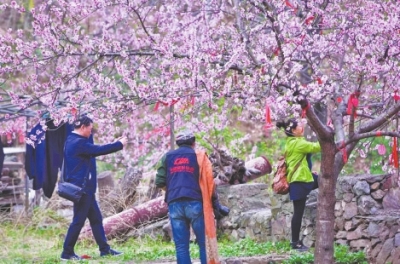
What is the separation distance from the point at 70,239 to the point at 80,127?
1343 mm

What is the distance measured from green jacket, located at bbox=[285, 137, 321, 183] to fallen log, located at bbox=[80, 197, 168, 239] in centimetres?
339

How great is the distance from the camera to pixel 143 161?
55.9 ft

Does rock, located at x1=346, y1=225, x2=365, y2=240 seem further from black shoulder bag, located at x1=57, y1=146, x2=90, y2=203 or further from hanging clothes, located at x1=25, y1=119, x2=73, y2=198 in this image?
hanging clothes, located at x1=25, y1=119, x2=73, y2=198

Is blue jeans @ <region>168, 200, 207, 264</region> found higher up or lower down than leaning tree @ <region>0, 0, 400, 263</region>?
lower down

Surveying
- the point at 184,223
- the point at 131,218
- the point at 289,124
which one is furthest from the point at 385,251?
the point at 131,218

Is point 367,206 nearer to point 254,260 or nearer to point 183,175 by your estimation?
point 254,260

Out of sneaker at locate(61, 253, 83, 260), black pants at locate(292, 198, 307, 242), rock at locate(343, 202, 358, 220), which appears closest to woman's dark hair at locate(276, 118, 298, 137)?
black pants at locate(292, 198, 307, 242)

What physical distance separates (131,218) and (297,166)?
3754 millimetres

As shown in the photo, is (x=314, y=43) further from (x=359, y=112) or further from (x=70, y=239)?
(x=70, y=239)

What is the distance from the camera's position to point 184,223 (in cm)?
838

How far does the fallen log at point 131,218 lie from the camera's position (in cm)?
1251

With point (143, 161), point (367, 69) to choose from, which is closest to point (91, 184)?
point (367, 69)

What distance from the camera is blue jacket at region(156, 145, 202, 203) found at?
8273mm

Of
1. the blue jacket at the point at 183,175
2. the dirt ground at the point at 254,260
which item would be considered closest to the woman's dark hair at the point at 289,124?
the dirt ground at the point at 254,260
